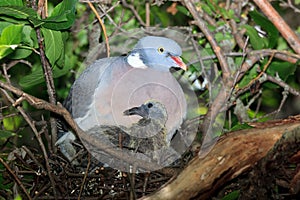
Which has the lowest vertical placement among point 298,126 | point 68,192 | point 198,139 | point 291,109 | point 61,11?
point 291,109

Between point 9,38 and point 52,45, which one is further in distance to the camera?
point 52,45

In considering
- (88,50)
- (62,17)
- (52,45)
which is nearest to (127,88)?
(52,45)

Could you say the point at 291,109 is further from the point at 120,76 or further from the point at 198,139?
the point at 120,76

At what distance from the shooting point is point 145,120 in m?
2.26

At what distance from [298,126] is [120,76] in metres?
0.95

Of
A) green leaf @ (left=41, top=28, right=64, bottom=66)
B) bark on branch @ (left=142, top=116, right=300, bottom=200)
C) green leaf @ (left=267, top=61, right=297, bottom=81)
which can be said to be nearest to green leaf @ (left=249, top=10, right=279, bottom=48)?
green leaf @ (left=267, top=61, right=297, bottom=81)

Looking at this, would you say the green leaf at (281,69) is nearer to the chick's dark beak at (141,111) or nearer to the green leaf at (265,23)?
the green leaf at (265,23)

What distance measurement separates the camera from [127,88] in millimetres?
2500

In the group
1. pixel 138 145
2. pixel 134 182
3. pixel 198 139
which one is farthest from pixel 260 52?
pixel 134 182

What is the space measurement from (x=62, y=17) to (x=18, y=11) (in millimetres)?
144

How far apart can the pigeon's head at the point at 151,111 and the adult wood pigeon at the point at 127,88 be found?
0.07m

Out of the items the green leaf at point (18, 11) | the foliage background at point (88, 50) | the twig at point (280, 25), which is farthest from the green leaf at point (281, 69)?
the green leaf at point (18, 11)

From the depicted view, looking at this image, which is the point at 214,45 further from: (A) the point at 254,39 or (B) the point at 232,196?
(B) the point at 232,196

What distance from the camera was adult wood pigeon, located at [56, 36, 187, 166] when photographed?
2467 mm
